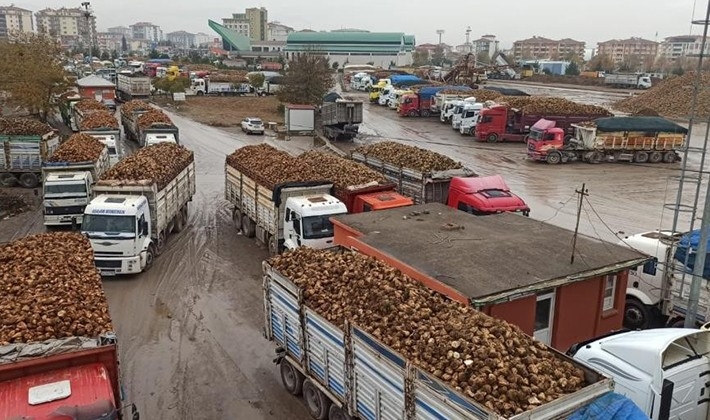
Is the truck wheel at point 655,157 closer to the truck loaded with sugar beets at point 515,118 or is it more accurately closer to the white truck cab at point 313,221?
the truck loaded with sugar beets at point 515,118

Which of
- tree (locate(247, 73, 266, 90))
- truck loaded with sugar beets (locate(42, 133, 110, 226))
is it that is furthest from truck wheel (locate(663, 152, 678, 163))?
tree (locate(247, 73, 266, 90))

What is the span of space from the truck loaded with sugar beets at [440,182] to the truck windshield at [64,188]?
32.8ft

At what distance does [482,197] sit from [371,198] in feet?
11.4

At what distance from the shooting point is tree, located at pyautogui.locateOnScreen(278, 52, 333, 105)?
51.8 meters

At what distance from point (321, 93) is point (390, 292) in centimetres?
4612

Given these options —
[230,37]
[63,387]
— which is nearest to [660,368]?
[63,387]

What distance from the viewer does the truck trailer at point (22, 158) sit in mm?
24953

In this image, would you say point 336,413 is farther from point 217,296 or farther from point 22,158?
point 22,158

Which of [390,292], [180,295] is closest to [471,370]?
[390,292]

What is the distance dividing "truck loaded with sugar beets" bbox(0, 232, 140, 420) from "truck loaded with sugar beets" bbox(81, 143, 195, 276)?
595cm

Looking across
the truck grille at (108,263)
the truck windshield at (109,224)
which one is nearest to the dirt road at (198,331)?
the truck grille at (108,263)

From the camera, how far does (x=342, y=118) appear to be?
131 feet

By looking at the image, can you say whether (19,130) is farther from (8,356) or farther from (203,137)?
(8,356)

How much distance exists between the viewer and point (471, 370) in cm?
649
